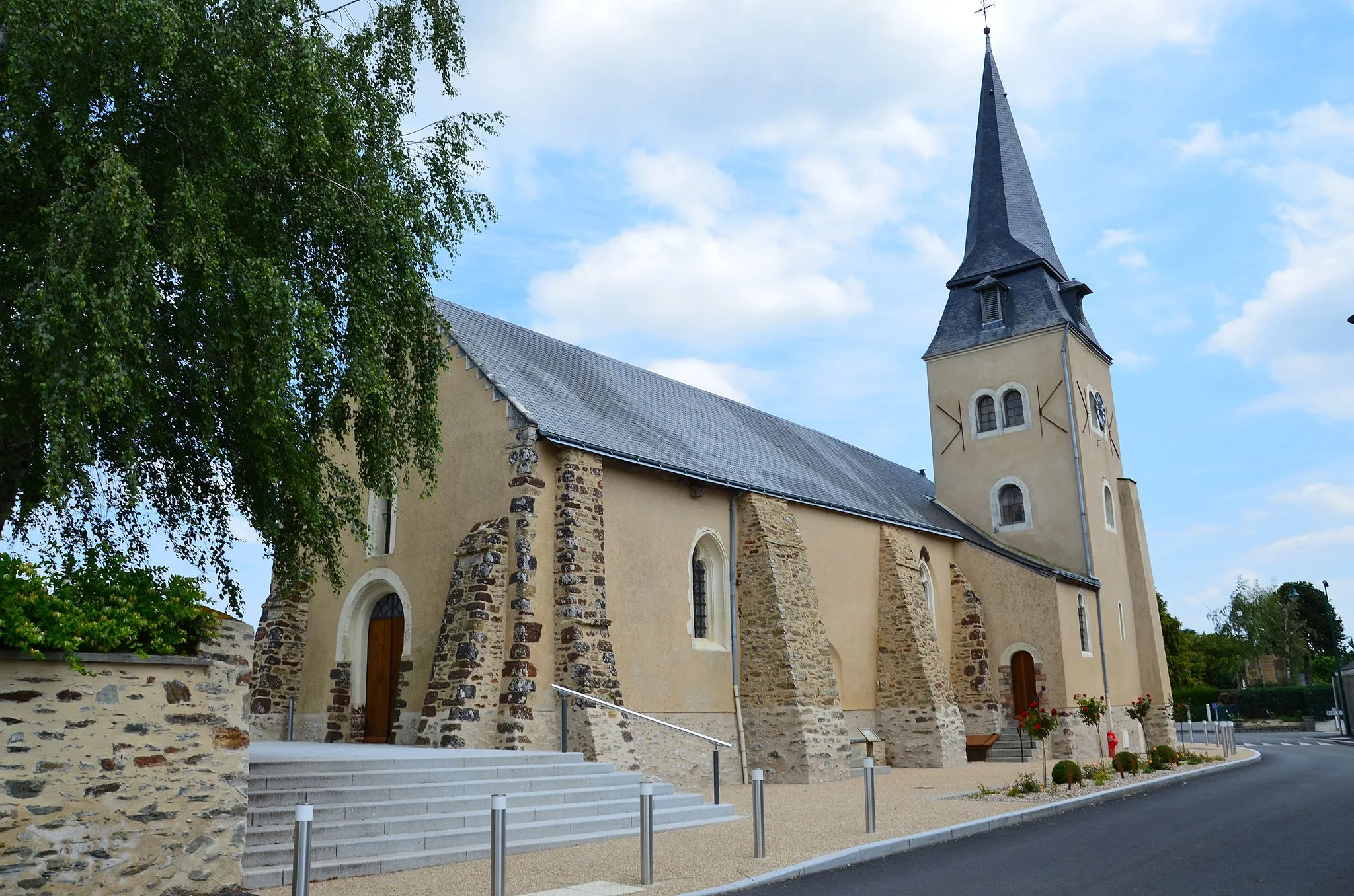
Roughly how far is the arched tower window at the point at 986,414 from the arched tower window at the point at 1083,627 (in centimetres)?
571

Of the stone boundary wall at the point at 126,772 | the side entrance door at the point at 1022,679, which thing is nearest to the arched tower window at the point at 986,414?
A: the side entrance door at the point at 1022,679

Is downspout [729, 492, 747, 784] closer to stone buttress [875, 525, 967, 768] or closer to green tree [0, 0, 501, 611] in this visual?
stone buttress [875, 525, 967, 768]

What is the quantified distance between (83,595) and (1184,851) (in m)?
9.93

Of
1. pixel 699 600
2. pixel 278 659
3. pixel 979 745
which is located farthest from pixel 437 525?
pixel 979 745

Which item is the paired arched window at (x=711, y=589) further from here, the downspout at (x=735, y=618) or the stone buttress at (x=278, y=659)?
the stone buttress at (x=278, y=659)

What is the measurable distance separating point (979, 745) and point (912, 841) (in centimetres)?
1359

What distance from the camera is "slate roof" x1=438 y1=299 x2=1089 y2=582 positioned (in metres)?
16.0

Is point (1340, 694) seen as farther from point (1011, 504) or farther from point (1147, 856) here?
point (1147, 856)

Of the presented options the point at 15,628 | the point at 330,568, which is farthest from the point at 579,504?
the point at 15,628

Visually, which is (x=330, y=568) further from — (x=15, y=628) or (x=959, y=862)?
(x=959, y=862)

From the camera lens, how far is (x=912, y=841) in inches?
394

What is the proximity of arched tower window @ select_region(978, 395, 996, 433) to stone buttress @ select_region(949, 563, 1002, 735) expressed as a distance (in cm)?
558

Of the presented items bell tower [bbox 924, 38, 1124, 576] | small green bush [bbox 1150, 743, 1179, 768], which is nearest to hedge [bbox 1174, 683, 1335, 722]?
bell tower [bbox 924, 38, 1124, 576]

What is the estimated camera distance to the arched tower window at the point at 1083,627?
24938mm
